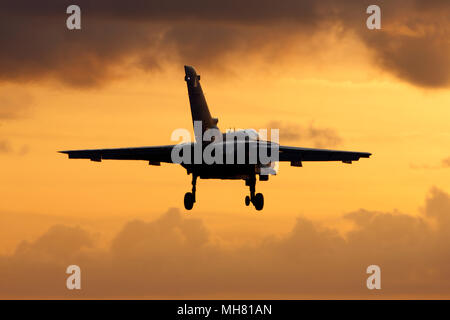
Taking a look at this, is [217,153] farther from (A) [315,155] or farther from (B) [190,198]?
(A) [315,155]

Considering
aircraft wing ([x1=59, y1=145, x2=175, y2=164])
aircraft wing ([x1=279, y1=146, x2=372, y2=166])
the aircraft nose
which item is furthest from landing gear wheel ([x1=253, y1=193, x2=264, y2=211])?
the aircraft nose

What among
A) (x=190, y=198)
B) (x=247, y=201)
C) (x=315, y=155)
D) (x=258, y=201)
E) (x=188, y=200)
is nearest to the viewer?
(x=188, y=200)

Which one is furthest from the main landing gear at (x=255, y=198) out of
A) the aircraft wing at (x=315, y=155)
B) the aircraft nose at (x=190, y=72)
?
the aircraft nose at (x=190, y=72)

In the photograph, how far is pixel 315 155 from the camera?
227 ft

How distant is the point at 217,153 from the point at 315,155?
10091 mm

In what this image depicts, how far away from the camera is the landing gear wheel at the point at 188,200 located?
224ft

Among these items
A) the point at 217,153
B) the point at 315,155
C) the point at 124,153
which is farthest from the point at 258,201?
the point at 124,153

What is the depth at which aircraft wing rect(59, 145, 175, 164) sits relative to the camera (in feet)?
218

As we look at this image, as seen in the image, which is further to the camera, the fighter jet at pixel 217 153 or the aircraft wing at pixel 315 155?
the aircraft wing at pixel 315 155

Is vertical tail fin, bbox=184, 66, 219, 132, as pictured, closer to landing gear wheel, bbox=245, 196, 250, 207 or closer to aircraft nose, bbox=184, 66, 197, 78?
aircraft nose, bbox=184, 66, 197, 78

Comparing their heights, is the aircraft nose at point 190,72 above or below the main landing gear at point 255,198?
above

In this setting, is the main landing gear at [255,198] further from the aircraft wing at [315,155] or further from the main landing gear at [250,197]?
the aircraft wing at [315,155]
